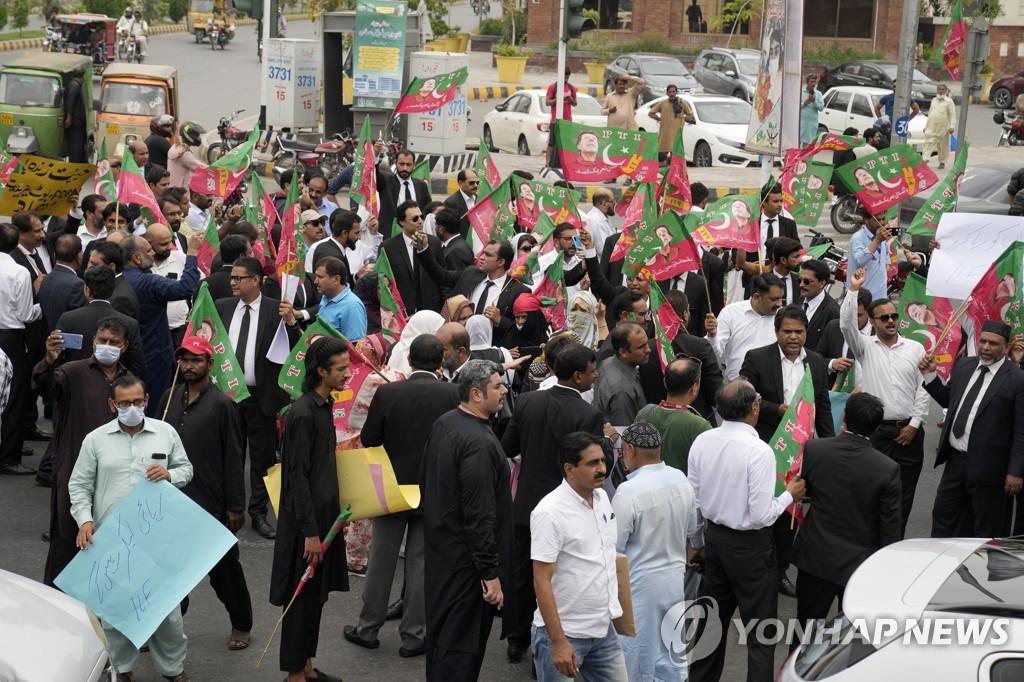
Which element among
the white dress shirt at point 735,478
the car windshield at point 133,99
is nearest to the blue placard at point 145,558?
the white dress shirt at point 735,478

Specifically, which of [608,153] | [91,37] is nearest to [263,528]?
[608,153]

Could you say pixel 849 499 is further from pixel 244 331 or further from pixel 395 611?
pixel 244 331

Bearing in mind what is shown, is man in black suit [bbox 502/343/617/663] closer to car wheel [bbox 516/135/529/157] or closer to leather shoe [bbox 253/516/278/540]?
leather shoe [bbox 253/516/278/540]

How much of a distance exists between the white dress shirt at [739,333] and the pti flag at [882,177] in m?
2.44

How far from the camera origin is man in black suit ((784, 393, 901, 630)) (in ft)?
21.3

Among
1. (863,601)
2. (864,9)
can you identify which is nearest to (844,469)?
(863,601)

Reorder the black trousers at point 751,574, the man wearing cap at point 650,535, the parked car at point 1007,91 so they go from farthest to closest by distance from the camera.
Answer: the parked car at point 1007,91
the black trousers at point 751,574
the man wearing cap at point 650,535

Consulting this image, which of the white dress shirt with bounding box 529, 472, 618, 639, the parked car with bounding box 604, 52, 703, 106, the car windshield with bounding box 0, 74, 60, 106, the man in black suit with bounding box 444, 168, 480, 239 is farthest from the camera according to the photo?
the parked car with bounding box 604, 52, 703, 106

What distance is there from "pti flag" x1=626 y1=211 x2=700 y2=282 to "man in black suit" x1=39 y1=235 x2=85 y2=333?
4013mm

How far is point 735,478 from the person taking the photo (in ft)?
20.6

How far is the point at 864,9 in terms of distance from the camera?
46688 millimetres

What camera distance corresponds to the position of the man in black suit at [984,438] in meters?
7.71

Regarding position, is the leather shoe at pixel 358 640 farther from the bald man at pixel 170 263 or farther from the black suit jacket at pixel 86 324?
the bald man at pixel 170 263

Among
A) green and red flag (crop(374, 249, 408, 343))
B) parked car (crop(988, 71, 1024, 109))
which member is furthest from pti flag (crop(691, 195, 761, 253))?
parked car (crop(988, 71, 1024, 109))
